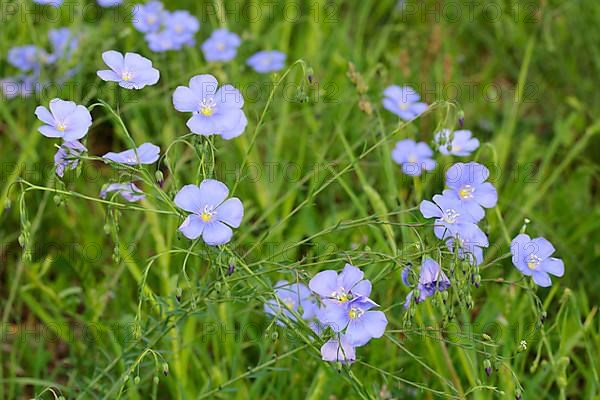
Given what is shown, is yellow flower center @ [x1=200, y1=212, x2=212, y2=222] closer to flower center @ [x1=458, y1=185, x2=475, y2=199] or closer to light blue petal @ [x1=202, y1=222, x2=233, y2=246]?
light blue petal @ [x1=202, y1=222, x2=233, y2=246]

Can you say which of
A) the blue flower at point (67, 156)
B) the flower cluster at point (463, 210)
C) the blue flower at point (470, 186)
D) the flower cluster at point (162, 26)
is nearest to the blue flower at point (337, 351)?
the flower cluster at point (463, 210)

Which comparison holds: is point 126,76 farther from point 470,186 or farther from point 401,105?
point 401,105

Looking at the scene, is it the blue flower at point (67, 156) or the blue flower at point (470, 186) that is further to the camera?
the blue flower at point (470, 186)

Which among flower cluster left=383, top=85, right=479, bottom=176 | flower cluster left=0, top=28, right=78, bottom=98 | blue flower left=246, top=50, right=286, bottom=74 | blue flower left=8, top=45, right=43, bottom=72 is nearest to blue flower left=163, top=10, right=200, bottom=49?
blue flower left=246, top=50, right=286, bottom=74

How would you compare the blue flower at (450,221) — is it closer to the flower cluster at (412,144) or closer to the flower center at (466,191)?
the flower center at (466,191)

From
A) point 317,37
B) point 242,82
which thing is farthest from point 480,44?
point 242,82
